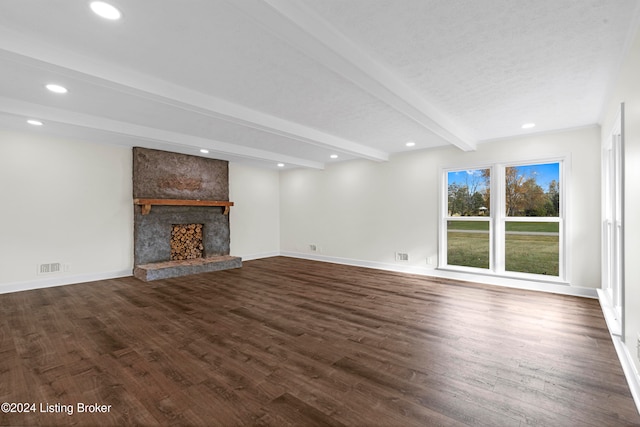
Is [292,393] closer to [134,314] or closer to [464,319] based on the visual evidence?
[464,319]

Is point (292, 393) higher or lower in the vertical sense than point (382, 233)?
lower

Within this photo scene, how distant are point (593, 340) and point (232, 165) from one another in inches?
275

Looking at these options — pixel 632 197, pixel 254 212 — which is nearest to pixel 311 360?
pixel 632 197

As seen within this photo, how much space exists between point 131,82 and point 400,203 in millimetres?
4915

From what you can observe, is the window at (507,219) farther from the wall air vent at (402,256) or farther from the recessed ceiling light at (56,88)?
the recessed ceiling light at (56,88)

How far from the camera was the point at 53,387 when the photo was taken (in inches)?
78.6

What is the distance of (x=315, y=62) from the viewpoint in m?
2.46

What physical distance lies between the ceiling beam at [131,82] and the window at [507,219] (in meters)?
3.27

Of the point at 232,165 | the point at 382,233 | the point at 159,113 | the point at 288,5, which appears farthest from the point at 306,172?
the point at 288,5

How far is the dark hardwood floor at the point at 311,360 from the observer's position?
68.9 inches

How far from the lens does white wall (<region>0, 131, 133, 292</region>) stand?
4438 millimetres

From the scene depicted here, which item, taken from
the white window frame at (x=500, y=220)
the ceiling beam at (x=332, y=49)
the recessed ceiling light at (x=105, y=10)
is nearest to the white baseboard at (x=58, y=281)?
the recessed ceiling light at (x=105, y=10)

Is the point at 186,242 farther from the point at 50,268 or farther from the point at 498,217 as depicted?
the point at 498,217

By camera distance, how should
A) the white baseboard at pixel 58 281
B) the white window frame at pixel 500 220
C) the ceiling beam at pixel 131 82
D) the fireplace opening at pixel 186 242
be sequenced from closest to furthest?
the ceiling beam at pixel 131 82, the white window frame at pixel 500 220, the white baseboard at pixel 58 281, the fireplace opening at pixel 186 242
